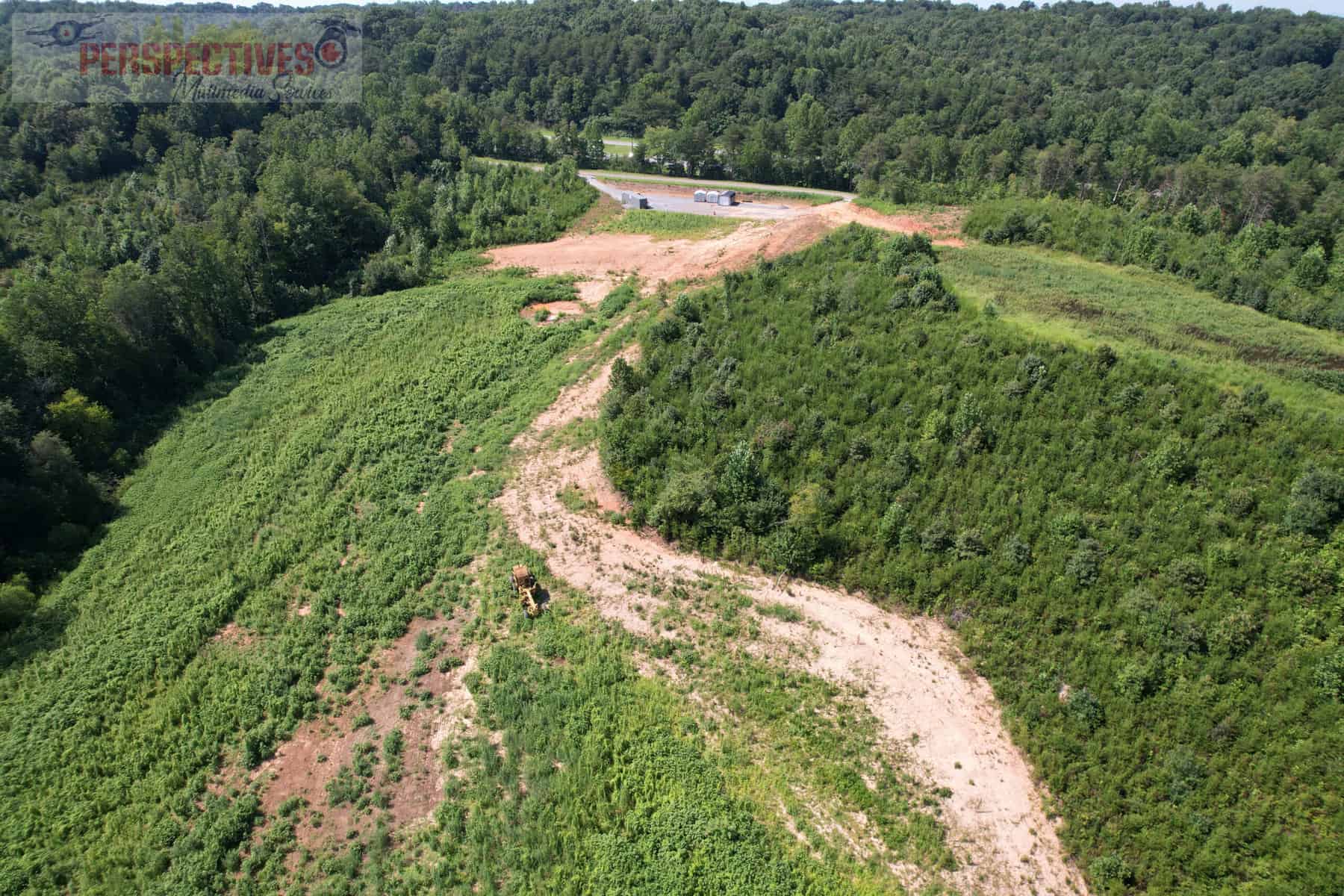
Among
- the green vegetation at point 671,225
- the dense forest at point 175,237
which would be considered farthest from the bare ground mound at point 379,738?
the green vegetation at point 671,225

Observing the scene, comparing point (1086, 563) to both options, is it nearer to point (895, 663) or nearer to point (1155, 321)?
point (895, 663)

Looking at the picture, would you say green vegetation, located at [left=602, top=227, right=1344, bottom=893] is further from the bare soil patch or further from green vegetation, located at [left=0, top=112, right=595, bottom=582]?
green vegetation, located at [left=0, top=112, right=595, bottom=582]

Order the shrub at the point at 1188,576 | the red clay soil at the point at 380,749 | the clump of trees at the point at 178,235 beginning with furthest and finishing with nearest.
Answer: the clump of trees at the point at 178,235
the shrub at the point at 1188,576
the red clay soil at the point at 380,749

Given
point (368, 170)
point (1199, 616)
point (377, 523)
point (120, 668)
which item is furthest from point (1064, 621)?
point (368, 170)

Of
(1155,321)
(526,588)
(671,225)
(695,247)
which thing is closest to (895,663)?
(526,588)

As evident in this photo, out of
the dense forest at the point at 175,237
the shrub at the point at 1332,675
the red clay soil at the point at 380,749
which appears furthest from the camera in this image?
the dense forest at the point at 175,237

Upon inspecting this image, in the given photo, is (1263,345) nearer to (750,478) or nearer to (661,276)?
(750,478)

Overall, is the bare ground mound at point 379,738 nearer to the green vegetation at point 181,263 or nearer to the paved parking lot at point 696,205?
the green vegetation at point 181,263

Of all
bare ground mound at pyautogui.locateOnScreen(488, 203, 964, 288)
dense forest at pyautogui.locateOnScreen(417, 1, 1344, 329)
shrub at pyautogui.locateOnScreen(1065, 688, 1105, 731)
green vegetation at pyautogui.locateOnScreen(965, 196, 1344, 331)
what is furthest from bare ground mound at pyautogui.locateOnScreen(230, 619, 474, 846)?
dense forest at pyautogui.locateOnScreen(417, 1, 1344, 329)
